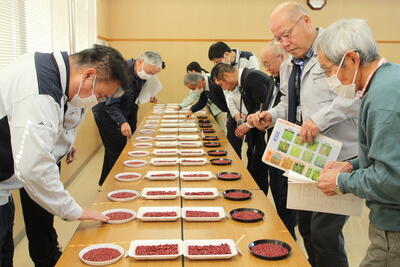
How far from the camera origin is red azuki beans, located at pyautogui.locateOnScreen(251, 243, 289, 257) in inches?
56.7

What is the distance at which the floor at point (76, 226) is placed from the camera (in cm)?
288

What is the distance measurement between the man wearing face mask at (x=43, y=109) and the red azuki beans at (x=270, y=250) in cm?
66

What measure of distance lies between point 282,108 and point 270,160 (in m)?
0.70

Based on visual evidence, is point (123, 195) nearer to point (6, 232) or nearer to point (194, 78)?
point (6, 232)

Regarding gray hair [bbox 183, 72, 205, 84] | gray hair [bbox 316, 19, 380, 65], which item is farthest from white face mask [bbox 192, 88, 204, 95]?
gray hair [bbox 316, 19, 380, 65]

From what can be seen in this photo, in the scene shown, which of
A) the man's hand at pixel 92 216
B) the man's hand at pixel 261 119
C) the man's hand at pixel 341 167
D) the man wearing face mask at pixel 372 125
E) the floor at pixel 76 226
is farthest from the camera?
the floor at pixel 76 226

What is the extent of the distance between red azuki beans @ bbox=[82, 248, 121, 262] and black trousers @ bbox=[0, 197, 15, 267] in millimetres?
484

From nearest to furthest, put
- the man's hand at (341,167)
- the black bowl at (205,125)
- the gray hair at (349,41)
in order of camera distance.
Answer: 1. the gray hair at (349,41)
2. the man's hand at (341,167)
3. the black bowl at (205,125)

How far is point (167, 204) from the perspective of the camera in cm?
196

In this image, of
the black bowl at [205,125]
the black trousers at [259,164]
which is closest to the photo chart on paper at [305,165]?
the black trousers at [259,164]

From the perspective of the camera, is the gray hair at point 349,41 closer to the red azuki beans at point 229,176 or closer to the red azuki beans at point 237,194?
the red azuki beans at point 237,194

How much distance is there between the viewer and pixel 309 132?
187cm

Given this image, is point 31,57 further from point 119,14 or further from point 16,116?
point 119,14

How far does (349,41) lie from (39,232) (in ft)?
5.99
